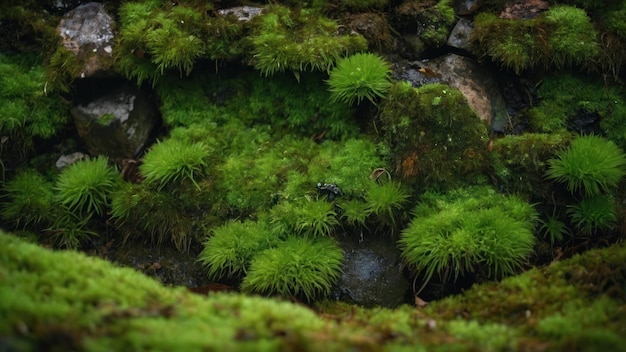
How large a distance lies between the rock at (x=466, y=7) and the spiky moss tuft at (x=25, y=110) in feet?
16.4

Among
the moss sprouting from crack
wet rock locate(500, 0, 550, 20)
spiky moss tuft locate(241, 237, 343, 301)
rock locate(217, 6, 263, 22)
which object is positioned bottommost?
spiky moss tuft locate(241, 237, 343, 301)

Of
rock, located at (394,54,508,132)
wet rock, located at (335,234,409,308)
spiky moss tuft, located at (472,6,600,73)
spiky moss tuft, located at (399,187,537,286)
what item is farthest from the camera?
rock, located at (394,54,508,132)

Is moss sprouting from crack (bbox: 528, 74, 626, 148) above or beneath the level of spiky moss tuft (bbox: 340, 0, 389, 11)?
beneath

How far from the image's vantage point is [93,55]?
6.63 m

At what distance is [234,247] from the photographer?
5.59 meters

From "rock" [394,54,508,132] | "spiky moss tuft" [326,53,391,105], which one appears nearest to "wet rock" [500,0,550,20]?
"rock" [394,54,508,132]

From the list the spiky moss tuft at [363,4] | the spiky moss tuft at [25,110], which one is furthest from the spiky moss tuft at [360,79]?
the spiky moss tuft at [25,110]

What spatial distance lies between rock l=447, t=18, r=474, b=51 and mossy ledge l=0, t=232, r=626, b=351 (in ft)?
9.95

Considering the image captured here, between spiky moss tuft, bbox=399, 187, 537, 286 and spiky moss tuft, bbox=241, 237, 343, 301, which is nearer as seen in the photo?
spiky moss tuft, bbox=399, 187, 537, 286

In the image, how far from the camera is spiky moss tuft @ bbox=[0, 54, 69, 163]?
6.48m

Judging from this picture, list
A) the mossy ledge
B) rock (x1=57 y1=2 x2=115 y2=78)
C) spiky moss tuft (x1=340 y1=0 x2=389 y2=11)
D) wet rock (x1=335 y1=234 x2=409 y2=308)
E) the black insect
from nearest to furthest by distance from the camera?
the mossy ledge
wet rock (x1=335 y1=234 x2=409 y2=308)
the black insect
rock (x1=57 y1=2 x2=115 y2=78)
spiky moss tuft (x1=340 y1=0 x2=389 y2=11)

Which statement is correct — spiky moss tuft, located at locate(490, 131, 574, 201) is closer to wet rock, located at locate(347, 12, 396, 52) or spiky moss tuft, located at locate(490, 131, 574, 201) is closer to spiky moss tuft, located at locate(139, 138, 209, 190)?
wet rock, located at locate(347, 12, 396, 52)

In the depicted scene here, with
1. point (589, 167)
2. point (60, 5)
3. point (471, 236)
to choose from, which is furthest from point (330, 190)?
point (60, 5)

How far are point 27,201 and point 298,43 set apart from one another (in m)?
3.59
